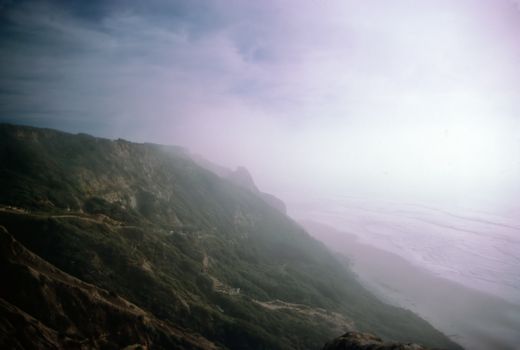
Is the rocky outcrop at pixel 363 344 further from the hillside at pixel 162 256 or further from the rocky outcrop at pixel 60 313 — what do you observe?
the rocky outcrop at pixel 60 313

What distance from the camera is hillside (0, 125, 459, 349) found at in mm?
47312

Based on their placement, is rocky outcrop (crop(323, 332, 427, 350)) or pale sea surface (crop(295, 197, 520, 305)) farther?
pale sea surface (crop(295, 197, 520, 305))

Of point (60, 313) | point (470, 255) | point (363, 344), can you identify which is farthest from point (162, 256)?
point (470, 255)

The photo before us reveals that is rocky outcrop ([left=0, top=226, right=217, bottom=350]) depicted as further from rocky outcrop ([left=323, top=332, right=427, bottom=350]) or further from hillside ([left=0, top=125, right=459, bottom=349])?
rocky outcrop ([left=323, top=332, right=427, bottom=350])

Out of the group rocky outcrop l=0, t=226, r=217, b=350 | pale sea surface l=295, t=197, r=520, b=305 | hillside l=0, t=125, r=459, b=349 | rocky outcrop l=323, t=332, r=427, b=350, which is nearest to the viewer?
rocky outcrop l=323, t=332, r=427, b=350

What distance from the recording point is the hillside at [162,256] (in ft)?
155

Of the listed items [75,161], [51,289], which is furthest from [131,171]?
[51,289]

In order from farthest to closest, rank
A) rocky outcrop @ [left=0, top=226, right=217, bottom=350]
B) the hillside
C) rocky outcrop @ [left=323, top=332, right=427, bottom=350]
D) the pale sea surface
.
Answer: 1. the pale sea surface
2. the hillside
3. rocky outcrop @ [left=0, top=226, right=217, bottom=350]
4. rocky outcrop @ [left=323, top=332, right=427, bottom=350]

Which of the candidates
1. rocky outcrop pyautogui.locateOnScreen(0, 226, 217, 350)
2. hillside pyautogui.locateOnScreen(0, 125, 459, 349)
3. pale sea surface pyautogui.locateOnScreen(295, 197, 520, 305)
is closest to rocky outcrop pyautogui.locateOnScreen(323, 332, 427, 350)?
hillside pyautogui.locateOnScreen(0, 125, 459, 349)

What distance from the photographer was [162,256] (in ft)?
207

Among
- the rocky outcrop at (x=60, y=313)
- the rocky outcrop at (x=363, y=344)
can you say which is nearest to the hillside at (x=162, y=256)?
the rocky outcrop at (x=60, y=313)

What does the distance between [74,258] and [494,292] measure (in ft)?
512

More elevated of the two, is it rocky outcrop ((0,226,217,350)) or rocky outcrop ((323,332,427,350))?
rocky outcrop ((323,332,427,350))

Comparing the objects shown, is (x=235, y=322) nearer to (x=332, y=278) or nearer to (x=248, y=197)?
(x=332, y=278)
